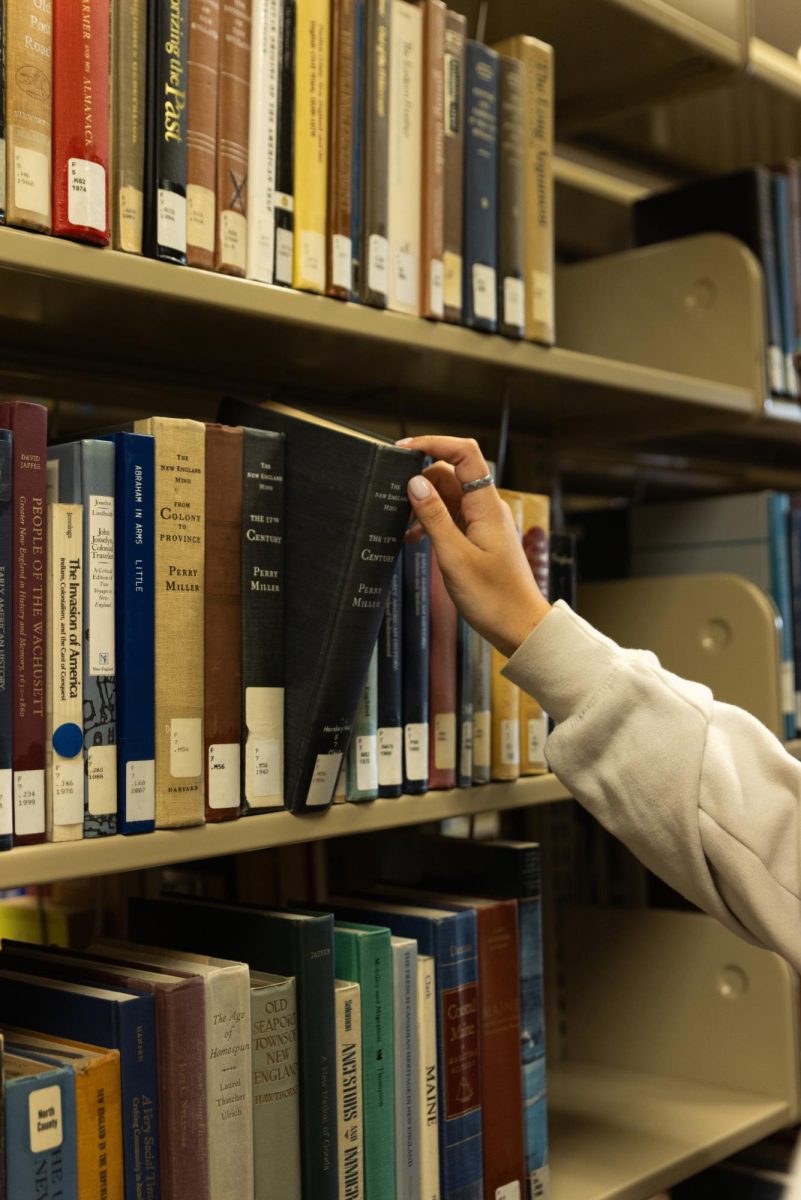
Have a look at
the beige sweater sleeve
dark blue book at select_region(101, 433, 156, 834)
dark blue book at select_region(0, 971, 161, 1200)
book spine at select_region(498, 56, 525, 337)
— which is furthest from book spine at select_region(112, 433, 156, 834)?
book spine at select_region(498, 56, 525, 337)

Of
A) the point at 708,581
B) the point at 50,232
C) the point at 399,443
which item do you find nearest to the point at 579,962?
the point at 708,581

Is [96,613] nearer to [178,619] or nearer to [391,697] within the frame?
[178,619]

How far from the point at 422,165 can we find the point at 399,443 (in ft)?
0.93

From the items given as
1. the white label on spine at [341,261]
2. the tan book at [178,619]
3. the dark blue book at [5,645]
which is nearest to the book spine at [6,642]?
the dark blue book at [5,645]

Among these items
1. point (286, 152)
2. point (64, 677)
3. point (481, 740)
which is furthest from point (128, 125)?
point (481, 740)

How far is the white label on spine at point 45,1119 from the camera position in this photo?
75cm

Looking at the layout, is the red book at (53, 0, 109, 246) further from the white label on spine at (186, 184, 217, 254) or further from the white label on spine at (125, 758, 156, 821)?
the white label on spine at (125, 758, 156, 821)

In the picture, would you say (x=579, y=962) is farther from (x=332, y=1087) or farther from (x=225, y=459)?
(x=225, y=459)

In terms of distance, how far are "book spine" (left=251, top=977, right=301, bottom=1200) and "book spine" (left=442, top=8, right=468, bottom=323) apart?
1.97 ft

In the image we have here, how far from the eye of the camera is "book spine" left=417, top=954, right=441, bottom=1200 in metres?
1.04

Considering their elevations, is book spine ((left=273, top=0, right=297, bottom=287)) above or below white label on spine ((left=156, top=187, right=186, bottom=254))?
above

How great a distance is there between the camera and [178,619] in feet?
2.84

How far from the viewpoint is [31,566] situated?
0.79m

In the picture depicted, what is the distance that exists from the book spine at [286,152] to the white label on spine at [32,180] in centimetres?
20
